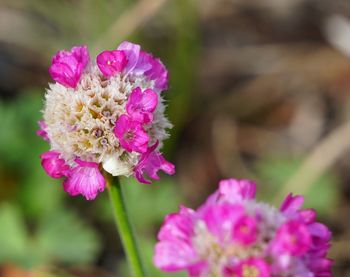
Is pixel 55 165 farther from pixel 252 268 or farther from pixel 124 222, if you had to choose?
pixel 252 268

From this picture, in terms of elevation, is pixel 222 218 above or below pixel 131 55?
below

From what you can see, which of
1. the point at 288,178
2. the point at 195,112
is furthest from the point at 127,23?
the point at 288,178

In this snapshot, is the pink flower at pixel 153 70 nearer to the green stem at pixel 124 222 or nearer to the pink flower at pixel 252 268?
the green stem at pixel 124 222

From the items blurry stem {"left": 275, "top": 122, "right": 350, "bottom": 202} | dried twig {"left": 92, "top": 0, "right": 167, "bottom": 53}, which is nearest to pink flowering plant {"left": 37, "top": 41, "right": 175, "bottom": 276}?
blurry stem {"left": 275, "top": 122, "right": 350, "bottom": 202}

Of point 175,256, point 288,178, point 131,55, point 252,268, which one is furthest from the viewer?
point 288,178

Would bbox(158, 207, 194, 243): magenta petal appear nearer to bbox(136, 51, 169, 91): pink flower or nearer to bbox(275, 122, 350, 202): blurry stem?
bbox(136, 51, 169, 91): pink flower

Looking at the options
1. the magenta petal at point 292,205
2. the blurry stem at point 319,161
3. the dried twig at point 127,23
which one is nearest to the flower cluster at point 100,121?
the magenta petal at point 292,205

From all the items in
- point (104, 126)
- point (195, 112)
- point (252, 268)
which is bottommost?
point (252, 268)

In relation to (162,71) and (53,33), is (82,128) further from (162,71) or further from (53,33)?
(53,33)
